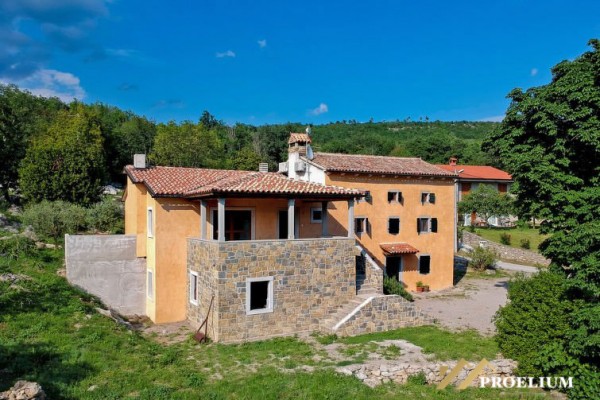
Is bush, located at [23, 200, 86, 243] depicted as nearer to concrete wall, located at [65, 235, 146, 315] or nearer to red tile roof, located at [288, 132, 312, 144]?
concrete wall, located at [65, 235, 146, 315]

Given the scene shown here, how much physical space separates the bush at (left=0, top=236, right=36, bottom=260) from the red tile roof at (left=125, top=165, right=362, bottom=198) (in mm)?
5840

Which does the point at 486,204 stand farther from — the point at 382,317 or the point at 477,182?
the point at 382,317

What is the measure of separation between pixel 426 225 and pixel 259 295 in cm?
1298

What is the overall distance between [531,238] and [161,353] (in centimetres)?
3581

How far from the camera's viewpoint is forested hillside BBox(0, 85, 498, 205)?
28562 millimetres

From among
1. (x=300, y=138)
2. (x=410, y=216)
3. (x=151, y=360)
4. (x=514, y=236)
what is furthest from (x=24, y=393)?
(x=514, y=236)

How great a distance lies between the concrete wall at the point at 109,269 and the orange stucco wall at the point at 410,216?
9.87 metres

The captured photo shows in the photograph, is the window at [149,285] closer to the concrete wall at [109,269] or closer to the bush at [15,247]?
the concrete wall at [109,269]

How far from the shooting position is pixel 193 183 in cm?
1892

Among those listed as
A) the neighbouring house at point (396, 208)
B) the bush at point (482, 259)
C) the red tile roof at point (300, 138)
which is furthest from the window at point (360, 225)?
the bush at point (482, 259)

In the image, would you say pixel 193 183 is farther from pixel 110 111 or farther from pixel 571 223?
pixel 110 111

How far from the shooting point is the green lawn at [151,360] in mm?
10641

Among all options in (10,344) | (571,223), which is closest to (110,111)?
(10,344)

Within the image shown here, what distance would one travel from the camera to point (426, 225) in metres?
25.1
